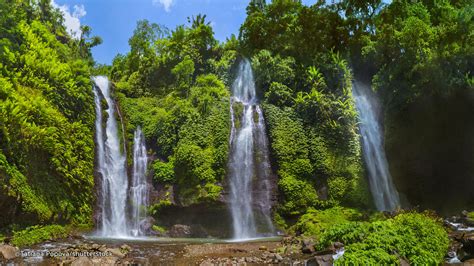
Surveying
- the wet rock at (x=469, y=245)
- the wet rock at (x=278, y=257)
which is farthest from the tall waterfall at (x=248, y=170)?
the wet rock at (x=469, y=245)

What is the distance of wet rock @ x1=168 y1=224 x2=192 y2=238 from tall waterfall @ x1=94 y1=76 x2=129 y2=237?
2.01 metres

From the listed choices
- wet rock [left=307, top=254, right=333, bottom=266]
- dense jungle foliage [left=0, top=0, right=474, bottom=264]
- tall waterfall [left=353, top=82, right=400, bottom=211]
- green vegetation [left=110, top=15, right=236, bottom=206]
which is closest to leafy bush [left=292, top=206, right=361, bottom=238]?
dense jungle foliage [left=0, top=0, right=474, bottom=264]

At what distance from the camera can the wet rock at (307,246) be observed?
10794mm

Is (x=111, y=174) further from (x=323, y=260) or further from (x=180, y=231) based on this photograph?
(x=323, y=260)

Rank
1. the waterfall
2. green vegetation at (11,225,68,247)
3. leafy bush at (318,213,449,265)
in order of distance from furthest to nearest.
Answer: the waterfall < green vegetation at (11,225,68,247) < leafy bush at (318,213,449,265)

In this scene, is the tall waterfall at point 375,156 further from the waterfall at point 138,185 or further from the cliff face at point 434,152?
the waterfall at point 138,185

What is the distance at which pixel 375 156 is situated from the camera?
2044cm

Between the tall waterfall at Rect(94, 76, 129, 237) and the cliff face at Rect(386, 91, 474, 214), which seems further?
the cliff face at Rect(386, 91, 474, 214)

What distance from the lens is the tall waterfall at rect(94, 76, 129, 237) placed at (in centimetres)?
1706

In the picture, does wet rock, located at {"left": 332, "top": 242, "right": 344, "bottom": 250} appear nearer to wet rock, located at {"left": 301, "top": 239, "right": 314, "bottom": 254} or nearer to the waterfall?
wet rock, located at {"left": 301, "top": 239, "right": 314, "bottom": 254}

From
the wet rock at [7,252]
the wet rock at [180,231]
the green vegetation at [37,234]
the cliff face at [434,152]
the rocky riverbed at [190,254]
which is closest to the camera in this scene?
the rocky riverbed at [190,254]

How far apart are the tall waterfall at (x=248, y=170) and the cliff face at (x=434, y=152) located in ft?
24.0

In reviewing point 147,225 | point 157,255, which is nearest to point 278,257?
point 157,255

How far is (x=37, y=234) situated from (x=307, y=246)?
9034mm
